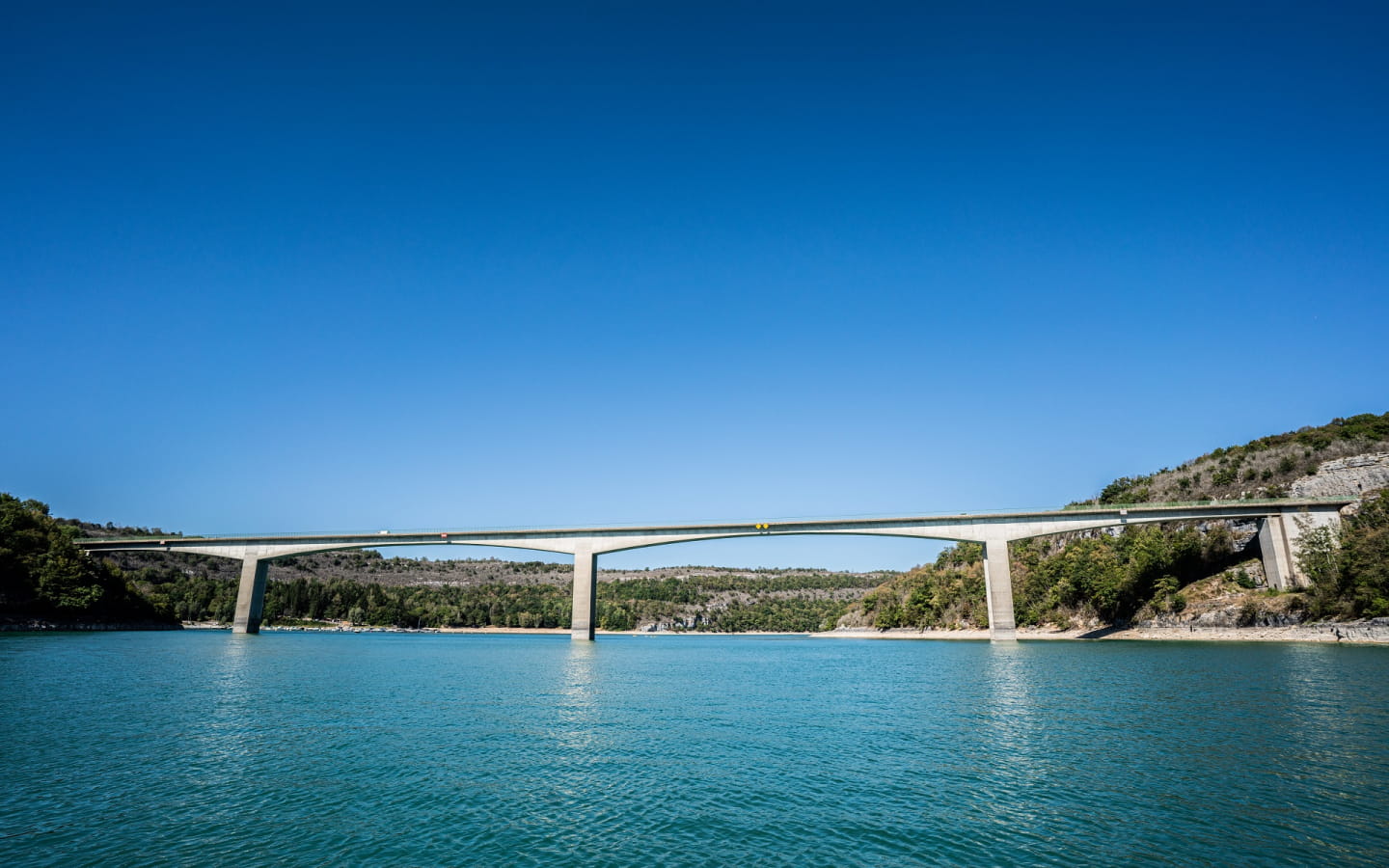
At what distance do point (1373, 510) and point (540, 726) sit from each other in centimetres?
7399

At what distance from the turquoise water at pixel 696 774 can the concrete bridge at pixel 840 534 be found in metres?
39.7

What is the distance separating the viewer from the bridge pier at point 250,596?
88.2 meters

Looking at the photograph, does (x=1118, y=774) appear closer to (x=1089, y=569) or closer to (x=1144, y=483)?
(x=1089, y=569)

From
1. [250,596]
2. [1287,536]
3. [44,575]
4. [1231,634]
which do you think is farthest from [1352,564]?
[44,575]

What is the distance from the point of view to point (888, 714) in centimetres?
2523

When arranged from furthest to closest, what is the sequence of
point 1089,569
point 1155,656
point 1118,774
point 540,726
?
point 1089,569 < point 1155,656 < point 540,726 < point 1118,774

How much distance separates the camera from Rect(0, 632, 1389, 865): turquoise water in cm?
1137

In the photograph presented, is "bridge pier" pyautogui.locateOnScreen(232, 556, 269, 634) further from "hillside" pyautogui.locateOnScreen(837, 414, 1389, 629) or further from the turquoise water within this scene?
"hillside" pyautogui.locateOnScreen(837, 414, 1389, 629)

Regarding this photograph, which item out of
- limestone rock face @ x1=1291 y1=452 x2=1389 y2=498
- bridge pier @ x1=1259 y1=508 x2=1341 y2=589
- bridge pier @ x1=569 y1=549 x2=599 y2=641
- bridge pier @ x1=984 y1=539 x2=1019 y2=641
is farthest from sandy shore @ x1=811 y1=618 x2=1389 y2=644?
bridge pier @ x1=569 y1=549 x2=599 y2=641

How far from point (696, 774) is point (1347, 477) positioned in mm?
92661

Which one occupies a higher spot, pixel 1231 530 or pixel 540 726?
pixel 1231 530

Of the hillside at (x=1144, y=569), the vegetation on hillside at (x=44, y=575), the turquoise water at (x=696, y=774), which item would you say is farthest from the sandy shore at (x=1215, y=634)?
the vegetation on hillside at (x=44, y=575)

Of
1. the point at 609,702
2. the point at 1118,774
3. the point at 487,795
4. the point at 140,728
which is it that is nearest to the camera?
the point at 487,795

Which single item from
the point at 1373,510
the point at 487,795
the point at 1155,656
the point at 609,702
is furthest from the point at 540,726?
the point at 1373,510
